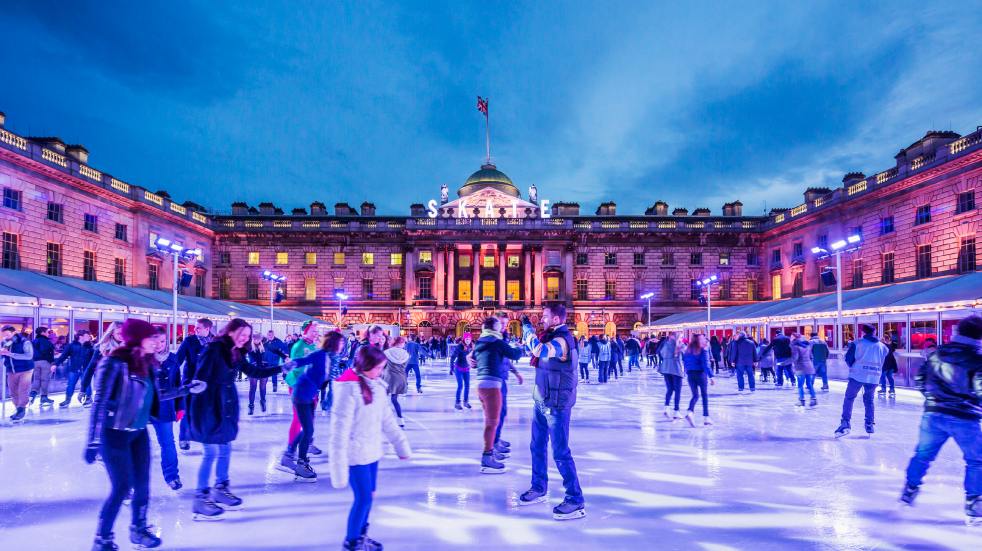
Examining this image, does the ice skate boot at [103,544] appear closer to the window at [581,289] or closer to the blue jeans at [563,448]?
the blue jeans at [563,448]

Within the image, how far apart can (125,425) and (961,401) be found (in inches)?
254

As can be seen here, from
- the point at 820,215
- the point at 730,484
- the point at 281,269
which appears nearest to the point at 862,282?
the point at 820,215

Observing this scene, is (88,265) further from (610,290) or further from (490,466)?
(610,290)

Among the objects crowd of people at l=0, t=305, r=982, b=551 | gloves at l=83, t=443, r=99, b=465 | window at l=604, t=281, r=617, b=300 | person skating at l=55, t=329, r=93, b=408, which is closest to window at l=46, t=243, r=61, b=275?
person skating at l=55, t=329, r=93, b=408

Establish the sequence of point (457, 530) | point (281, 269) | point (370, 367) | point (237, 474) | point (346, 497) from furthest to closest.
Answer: point (281, 269)
point (237, 474)
point (346, 497)
point (457, 530)
point (370, 367)

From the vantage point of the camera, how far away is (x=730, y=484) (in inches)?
249

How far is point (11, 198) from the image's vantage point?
2772 cm

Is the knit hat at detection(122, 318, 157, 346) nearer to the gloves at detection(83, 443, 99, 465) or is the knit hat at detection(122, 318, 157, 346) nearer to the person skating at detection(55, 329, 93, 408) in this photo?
the gloves at detection(83, 443, 99, 465)

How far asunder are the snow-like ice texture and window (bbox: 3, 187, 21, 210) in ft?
75.8

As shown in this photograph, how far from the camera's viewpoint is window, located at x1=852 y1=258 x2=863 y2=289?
3666 cm

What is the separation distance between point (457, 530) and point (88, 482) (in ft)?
14.2

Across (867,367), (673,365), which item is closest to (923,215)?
(673,365)

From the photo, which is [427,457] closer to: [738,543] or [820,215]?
[738,543]

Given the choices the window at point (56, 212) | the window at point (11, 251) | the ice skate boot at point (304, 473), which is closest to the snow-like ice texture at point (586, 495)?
the ice skate boot at point (304, 473)
